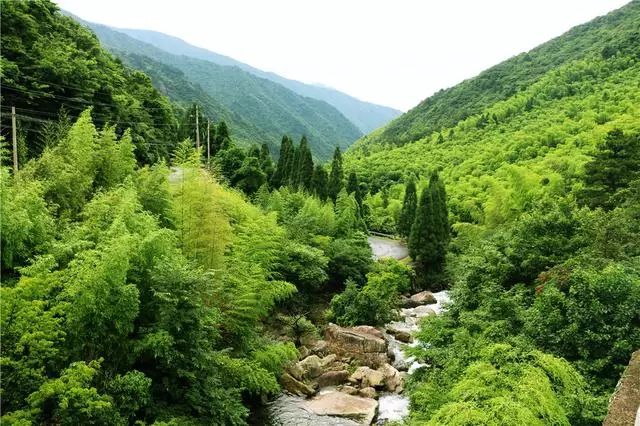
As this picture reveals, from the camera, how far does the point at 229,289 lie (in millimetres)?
14180

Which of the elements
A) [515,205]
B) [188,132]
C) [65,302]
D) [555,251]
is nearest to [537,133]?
[515,205]

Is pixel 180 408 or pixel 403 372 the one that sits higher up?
pixel 180 408

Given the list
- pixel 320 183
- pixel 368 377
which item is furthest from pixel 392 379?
pixel 320 183

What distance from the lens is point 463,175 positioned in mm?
57375

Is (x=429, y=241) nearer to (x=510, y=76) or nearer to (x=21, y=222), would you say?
(x=21, y=222)

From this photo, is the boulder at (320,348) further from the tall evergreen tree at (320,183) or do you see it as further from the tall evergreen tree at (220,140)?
the tall evergreen tree at (220,140)

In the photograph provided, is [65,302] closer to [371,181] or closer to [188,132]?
[188,132]

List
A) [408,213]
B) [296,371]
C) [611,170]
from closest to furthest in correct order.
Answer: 1. [296,371]
2. [611,170]
3. [408,213]

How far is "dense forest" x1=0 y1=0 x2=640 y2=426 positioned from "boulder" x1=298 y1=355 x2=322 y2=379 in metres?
0.06

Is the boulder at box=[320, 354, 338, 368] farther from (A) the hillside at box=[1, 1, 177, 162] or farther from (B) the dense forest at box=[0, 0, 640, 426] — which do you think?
(A) the hillside at box=[1, 1, 177, 162]

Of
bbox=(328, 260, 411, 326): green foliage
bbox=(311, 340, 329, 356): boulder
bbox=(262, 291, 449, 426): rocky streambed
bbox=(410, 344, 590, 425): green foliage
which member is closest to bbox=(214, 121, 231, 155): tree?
bbox=(328, 260, 411, 326): green foliage

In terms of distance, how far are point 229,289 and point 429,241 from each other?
2322 centimetres

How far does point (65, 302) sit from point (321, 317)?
17.7 meters

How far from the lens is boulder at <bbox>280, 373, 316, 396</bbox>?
56.1 ft
